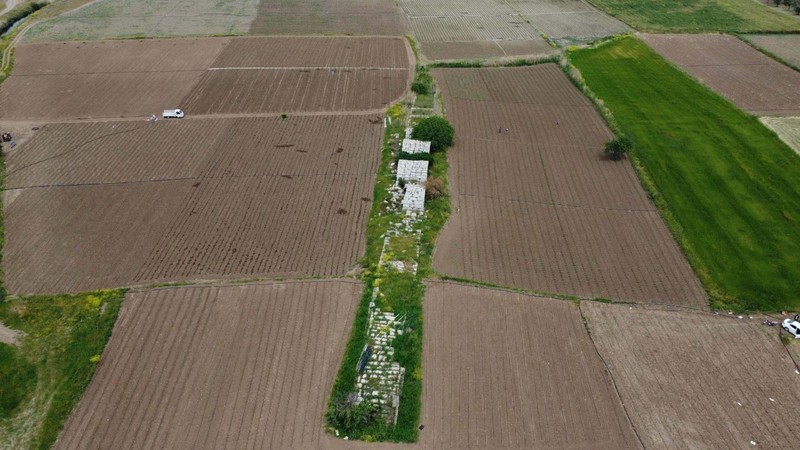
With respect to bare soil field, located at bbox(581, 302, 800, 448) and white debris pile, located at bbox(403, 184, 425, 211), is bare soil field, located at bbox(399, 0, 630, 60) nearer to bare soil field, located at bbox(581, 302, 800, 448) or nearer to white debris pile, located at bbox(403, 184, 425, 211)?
white debris pile, located at bbox(403, 184, 425, 211)

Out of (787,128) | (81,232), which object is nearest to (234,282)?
(81,232)

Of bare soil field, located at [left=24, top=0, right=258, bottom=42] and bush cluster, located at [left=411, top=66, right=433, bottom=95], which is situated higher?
bare soil field, located at [left=24, top=0, right=258, bottom=42]

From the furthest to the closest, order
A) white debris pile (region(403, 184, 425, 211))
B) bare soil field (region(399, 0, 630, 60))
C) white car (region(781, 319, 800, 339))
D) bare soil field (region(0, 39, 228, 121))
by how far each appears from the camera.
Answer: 1. bare soil field (region(399, 0, 630, 60))
2. bare soil field (region(0, 39, 228, 121))
3. white debris pile (region(403, 184, 425, 211))
4. white car (region(781, 319, 800, 339))

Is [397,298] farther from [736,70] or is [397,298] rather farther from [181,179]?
[736,70]

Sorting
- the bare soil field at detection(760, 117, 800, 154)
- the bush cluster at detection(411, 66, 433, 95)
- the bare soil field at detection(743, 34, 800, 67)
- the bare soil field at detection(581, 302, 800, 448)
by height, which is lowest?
the bare soil field at detection(581, 302, 800, 448)

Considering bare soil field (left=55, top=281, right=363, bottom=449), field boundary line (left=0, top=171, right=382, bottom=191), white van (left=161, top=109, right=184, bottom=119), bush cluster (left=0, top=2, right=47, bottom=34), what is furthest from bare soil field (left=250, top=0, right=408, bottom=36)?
bare soil field (left=55, top=281, right=363, bottom=449)

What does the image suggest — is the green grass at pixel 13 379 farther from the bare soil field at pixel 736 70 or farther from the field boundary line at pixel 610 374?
the bare soil field at pixel 736 70

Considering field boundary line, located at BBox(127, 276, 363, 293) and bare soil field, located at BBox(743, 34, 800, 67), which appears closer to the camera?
field boundary line, located at BBox(127, 276, 363, 293)
